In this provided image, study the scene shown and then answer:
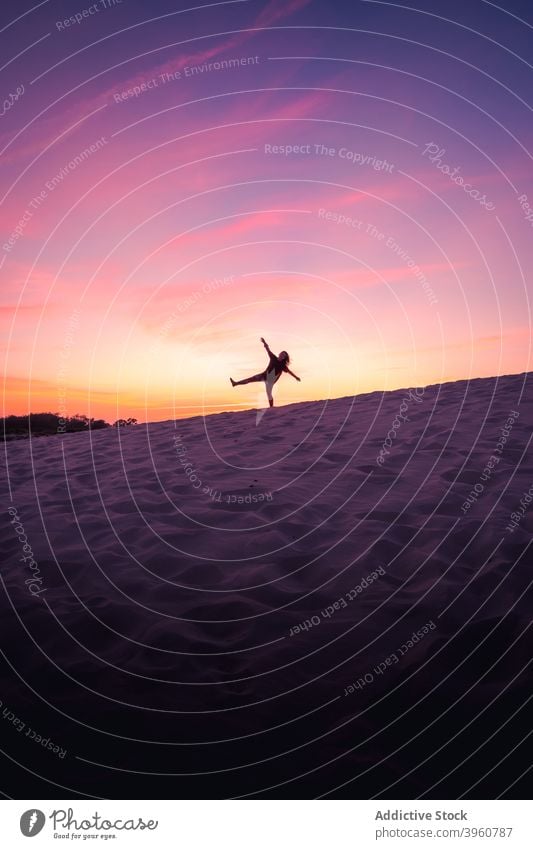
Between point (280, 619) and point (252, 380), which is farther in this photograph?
point (252, 380)

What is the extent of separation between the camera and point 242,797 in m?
3.06

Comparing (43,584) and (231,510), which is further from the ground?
(231,510)

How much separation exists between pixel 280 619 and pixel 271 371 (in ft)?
37.9

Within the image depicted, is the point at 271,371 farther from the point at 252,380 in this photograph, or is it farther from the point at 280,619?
the point at 280,619

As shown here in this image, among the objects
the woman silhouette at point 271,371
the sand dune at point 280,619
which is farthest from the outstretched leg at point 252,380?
the sand dune at point 280,619

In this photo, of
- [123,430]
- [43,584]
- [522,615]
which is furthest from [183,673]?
[123,430]

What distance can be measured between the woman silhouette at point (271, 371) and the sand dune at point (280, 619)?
5944 mm

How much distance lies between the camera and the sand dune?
3248 mm

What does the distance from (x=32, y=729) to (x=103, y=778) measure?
0.73 metres

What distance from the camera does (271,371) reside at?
51.9 ft

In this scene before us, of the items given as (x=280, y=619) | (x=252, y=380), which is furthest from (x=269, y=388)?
(x=280, y=619)

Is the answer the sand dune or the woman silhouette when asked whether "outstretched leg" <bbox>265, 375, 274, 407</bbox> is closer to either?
the woman silhouette

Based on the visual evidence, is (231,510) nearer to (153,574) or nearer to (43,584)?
(153,574)

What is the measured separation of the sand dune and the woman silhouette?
5.94 meters
